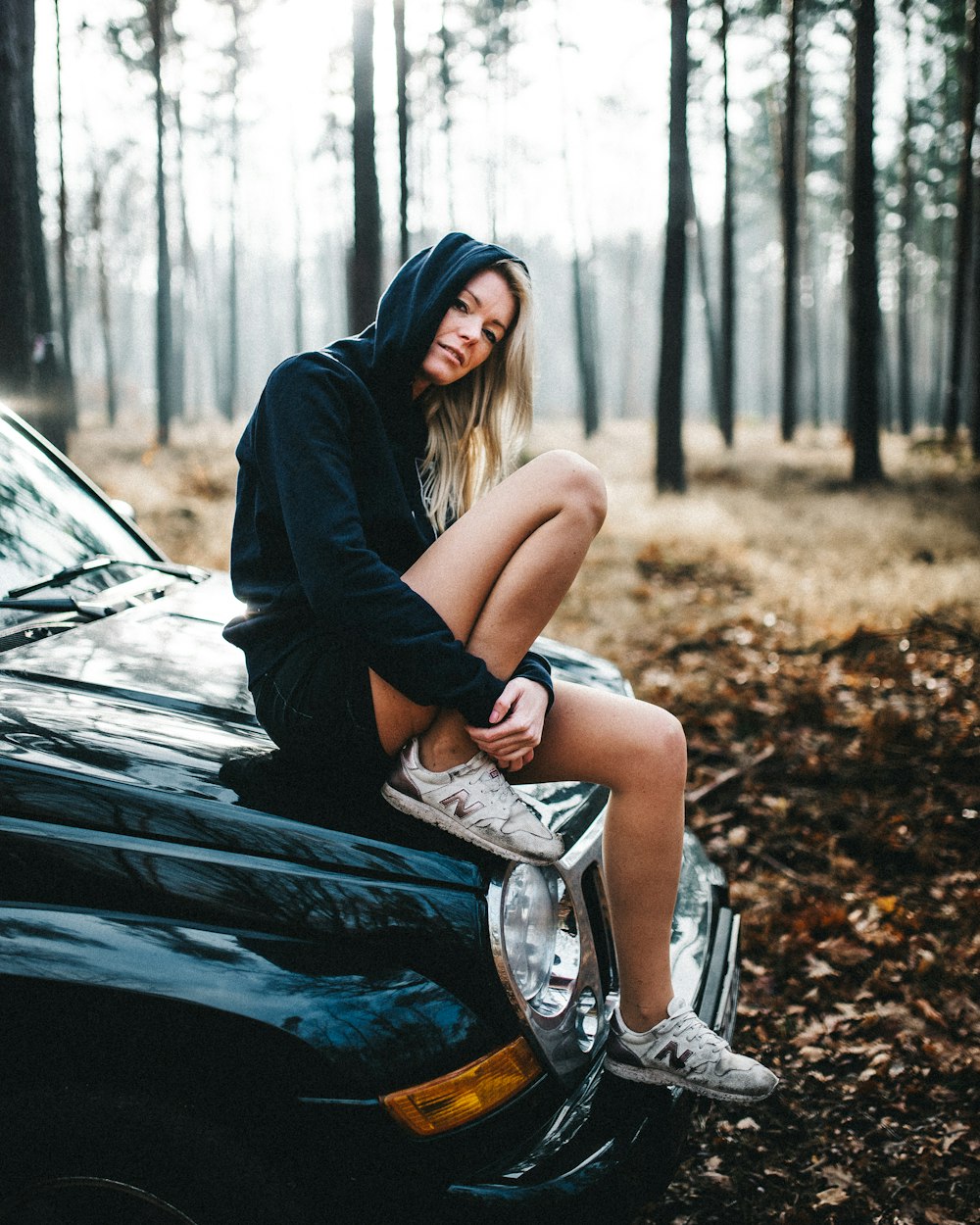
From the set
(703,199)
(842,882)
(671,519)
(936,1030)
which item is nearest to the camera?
(936,1030)

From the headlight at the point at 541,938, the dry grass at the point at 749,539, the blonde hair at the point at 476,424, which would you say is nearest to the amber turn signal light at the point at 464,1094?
the headlight at the point at 541,938

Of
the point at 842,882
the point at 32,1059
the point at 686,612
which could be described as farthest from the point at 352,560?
the point at 686,612

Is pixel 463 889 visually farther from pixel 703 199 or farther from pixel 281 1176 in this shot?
pixel 703 199

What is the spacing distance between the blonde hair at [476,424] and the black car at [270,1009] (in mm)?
1032

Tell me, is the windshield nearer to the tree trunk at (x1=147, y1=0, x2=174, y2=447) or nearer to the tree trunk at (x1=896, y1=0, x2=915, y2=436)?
the tree trunk at (x1=147, y1=0, x2=174, y2=447)

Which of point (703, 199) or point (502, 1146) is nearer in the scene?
point (502, 1146)

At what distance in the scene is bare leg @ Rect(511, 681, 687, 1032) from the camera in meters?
2.11

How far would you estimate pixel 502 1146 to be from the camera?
1693 millimetres

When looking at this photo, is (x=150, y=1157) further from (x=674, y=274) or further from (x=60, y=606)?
(x=674, y=274)

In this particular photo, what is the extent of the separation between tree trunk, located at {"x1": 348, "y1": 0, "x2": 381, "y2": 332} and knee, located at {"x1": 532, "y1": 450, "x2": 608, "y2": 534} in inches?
427

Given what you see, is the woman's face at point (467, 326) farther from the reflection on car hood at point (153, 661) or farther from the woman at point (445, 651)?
the reflection on car hood at point (153, 661)

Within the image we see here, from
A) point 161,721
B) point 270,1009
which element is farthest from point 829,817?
point 270,1009

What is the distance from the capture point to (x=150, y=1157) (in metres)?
1.55

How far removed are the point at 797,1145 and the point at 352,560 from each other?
6.96 ft
